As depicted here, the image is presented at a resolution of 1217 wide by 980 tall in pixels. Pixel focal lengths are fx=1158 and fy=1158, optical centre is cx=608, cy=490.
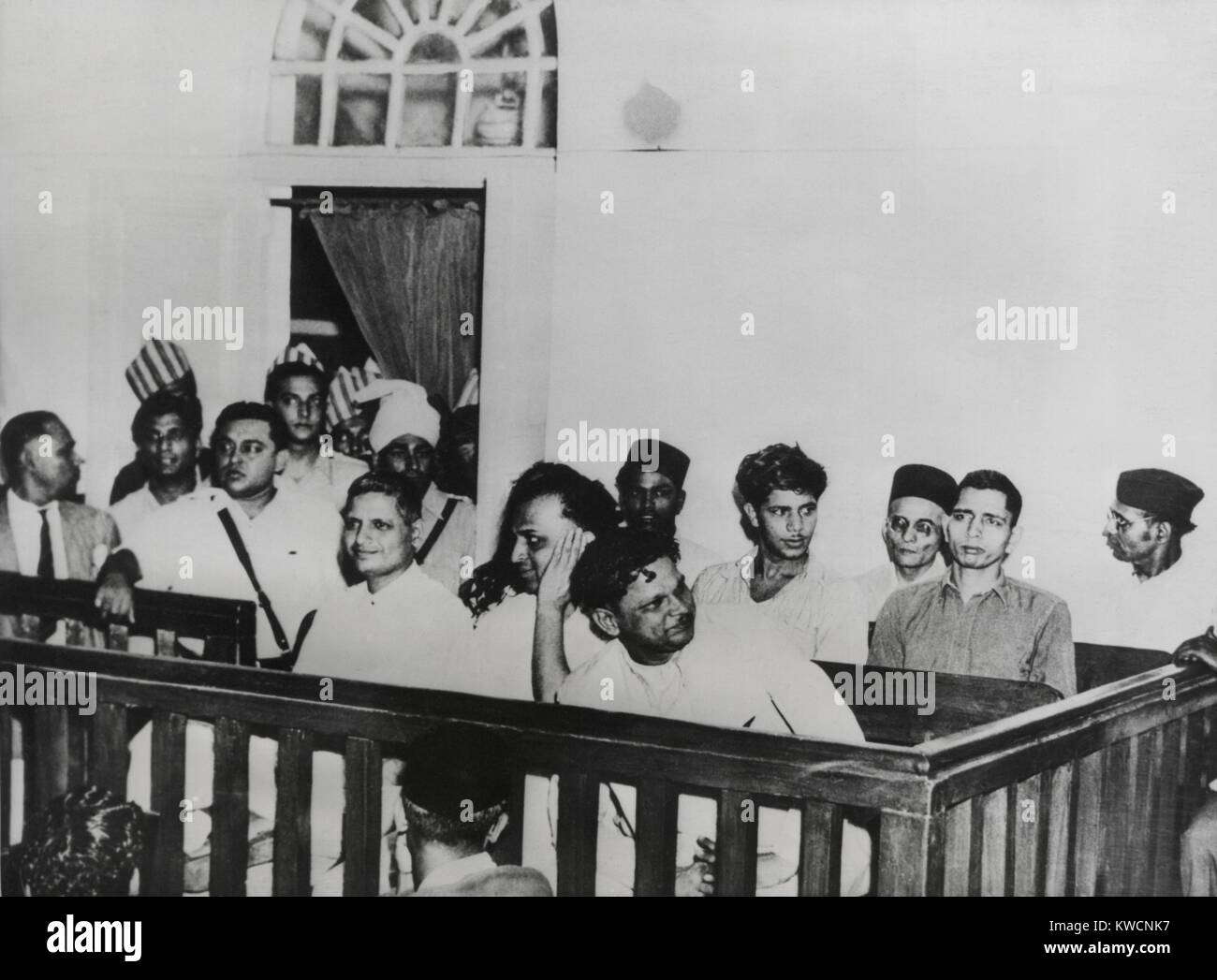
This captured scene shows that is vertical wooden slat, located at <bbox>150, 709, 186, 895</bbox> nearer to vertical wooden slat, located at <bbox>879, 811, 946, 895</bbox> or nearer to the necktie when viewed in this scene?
the necktie

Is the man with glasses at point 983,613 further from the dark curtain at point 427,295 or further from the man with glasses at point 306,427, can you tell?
the man with glasses at point 306,427

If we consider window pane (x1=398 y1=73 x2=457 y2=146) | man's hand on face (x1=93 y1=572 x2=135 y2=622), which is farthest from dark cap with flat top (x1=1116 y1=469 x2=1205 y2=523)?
man's hand on face (x1=93 y1=572 x2=135 y2=622)

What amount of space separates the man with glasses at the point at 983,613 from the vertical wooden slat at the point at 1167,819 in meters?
0.26

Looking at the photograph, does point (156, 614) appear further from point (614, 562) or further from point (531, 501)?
point (614, 562)

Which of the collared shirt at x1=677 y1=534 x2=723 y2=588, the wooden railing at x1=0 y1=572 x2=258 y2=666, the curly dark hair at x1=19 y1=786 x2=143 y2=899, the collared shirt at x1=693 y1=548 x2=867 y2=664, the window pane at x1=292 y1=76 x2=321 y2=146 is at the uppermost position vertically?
the window pane at x1=292 y1=76 x2=321 y2=146

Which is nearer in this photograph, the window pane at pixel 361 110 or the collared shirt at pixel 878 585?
the collared shirt at pixel 878 585

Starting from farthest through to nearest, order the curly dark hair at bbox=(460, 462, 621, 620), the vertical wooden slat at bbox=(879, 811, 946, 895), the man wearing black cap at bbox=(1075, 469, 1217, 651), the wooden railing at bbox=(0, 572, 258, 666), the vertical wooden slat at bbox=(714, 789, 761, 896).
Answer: the wooden railing at bbox=(0, 572, 258, 666) < the curly dark hair at bbox=(460, 462, 621, 620) < the man wearing black cap at bbox=(1075, 469, 1217, 651) < the vertical wooden slat at bbox=(714, 789, 761, 896) < the vertical wooden slat at bbox=(879, 811, 946, 895)

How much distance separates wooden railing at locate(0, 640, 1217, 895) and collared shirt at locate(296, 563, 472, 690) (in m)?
0.06

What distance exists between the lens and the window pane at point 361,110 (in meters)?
2.54

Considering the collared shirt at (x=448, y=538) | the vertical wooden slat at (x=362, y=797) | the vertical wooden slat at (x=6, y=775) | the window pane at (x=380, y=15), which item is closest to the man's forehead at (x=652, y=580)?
the collared shirt at (x=448, y=538)

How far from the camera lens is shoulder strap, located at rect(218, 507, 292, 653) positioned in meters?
2.57

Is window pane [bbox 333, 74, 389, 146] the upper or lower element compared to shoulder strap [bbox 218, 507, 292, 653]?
upper

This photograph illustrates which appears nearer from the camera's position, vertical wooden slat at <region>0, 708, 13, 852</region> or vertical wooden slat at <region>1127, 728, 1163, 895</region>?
vertical wooden slat at <region>1127, 728, 1163, 895</region>
